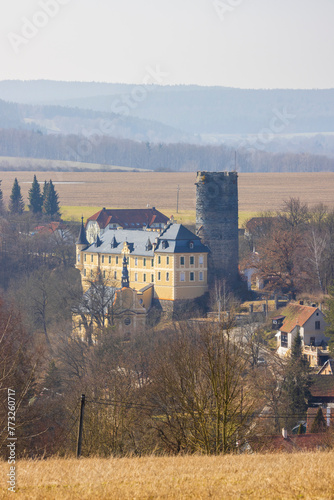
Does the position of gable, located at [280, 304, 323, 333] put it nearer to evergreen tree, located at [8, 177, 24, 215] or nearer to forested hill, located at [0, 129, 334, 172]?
evergreen tree, located at [8, 177, 24, 215]

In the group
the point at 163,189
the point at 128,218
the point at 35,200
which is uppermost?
the point at 163,189

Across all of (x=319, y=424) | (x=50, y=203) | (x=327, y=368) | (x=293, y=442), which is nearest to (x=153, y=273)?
(x=327, y=368)

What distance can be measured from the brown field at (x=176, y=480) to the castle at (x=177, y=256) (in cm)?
4789

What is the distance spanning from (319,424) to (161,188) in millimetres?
116663

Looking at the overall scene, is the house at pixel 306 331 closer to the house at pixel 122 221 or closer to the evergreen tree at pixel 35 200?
the house at pixel 122 221

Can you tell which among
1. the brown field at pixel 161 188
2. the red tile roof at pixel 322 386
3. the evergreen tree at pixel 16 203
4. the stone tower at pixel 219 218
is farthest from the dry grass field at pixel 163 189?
the red tile roof at pixel 322 386

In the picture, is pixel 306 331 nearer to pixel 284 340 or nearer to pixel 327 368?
pixel 284 340

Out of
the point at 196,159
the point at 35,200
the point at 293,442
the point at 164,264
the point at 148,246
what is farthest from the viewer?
the point at 196,159

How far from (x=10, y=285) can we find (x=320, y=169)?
100479mm

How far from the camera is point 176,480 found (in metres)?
17.4

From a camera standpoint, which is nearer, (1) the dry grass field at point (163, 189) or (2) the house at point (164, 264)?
(2) the house at point (164, 264)

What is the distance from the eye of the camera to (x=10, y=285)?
80688mm

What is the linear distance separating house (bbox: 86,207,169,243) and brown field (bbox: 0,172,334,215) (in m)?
18.0

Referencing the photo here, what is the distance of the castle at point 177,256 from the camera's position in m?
70.0
